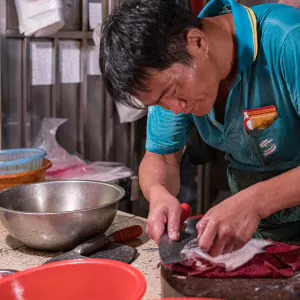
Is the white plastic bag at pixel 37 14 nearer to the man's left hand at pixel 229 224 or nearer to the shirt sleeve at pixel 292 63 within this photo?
the shirt sleeve at pixel 292 63

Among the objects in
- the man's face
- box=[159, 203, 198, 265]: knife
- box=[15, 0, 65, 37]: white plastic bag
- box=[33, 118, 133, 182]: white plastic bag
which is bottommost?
→ box=[33, 118, 133, 182]: white plastic bag

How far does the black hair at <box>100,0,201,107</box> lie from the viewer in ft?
4.58

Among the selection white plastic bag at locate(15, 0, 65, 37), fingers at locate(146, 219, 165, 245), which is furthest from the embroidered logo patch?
white plastic bag at locate(15, 0, 65, 37)

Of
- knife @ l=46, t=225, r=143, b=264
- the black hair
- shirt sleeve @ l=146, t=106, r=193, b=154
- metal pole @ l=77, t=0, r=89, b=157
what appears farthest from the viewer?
metal pole @ l=77, t=0, r=89, b=157

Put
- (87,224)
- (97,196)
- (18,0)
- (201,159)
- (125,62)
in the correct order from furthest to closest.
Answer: (201,159)
(18,0)
(97,196)
(87,224)
(125,62)

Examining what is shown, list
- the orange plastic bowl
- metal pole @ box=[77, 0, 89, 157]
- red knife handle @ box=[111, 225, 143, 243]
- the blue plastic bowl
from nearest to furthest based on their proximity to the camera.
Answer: the orange plastic bowl < red knife handle @ box=[111, 225, 143, 243] < the blue plastic bowl < metal pole @ box=[77, 0, 89, 157]

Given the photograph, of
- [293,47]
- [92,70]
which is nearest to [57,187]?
[293,47]

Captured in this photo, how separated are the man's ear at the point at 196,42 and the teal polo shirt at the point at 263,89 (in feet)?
0.56

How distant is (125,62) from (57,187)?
0.83m

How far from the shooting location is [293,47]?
5.06 ft

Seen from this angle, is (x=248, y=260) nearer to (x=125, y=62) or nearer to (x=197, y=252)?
(x=197, y=252)

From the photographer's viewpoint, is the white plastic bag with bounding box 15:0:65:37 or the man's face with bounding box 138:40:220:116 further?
the white plastic bag with bounding box 15:0:65:37

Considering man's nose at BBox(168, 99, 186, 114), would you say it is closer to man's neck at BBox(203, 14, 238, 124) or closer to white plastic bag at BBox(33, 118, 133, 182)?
man's neck at BBox(203, 14, 238, 124)

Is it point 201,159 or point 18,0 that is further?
point 201,159
